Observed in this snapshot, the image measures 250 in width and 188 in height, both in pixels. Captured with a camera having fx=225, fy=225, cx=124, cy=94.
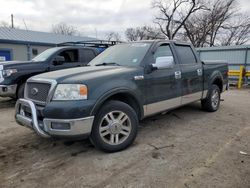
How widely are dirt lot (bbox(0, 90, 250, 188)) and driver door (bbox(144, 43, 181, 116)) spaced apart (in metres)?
0.55

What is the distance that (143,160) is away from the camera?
3.26 meters

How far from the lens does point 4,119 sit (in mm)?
5617

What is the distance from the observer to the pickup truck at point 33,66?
6.52 metres

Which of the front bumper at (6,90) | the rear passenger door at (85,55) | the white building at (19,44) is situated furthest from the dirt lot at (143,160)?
the white building at (19,44)

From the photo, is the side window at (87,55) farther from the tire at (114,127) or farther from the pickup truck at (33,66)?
the tire at (114,127)

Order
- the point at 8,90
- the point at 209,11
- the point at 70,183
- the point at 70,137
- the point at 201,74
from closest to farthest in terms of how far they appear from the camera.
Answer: the point at 70,183, the point at 70,137, the point at 201,74, the point at 8,90, the point at 209,11

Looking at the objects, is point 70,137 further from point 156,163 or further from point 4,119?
point 4,119

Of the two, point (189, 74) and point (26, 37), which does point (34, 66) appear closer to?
point (189, 74)

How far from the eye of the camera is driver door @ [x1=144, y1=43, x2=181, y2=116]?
159 inches

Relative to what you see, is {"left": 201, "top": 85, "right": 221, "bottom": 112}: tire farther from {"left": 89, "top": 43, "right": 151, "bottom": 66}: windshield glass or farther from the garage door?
the garage door

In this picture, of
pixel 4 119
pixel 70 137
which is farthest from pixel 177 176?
pixel 4 119

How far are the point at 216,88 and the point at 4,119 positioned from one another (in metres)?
5.53

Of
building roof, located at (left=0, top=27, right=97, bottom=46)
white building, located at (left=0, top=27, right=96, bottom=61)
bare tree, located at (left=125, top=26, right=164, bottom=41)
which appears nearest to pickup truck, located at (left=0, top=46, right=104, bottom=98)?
white building, located at (left=0, top=27, right=96, bottom=61)

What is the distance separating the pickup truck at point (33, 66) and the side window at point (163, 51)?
385cm
